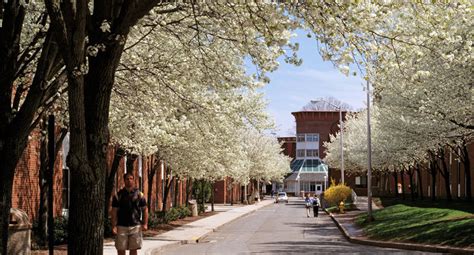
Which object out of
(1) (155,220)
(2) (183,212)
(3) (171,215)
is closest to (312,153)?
(2) (183,212)

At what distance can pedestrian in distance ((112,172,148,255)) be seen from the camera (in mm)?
12211

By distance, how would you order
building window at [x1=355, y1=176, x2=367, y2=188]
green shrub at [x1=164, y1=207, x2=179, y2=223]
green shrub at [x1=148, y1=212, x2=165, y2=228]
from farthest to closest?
building window at [x1=355, y1=176, x2=367, y2=188], green shrub at [x1=164, y1=207, x2=179, y2=223], green shrub at [x1=148, y1=212, x2=165, y2=228]

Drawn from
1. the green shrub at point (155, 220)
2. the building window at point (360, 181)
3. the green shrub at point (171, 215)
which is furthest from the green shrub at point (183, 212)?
the building window at point (360, 181)

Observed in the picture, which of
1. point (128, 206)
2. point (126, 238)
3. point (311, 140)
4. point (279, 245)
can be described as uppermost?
point (311, 140)

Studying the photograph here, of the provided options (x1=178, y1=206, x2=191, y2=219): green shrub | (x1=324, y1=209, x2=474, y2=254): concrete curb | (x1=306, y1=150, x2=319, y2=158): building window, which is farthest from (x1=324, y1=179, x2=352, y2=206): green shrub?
(x1=306, y1=150, x2=319, y2=158): building window

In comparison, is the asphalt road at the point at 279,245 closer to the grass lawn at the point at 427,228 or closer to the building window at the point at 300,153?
the grass lawn at the point at 427,228

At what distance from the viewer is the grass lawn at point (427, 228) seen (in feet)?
69.4

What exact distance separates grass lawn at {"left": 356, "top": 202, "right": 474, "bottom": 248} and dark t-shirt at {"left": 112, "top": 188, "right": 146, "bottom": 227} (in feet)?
35.3

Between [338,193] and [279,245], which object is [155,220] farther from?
[338,193]

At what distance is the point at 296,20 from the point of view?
29.5ft

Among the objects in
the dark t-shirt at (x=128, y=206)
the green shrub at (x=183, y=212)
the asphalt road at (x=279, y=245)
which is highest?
the dark t-shirt at (x=128, y=206)

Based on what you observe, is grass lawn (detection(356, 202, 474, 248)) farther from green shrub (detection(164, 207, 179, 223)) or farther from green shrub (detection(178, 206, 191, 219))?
green shrub (detection(178, 206, 191, 219))

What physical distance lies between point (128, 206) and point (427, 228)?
14.8 meters

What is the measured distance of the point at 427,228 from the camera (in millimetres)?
24312
